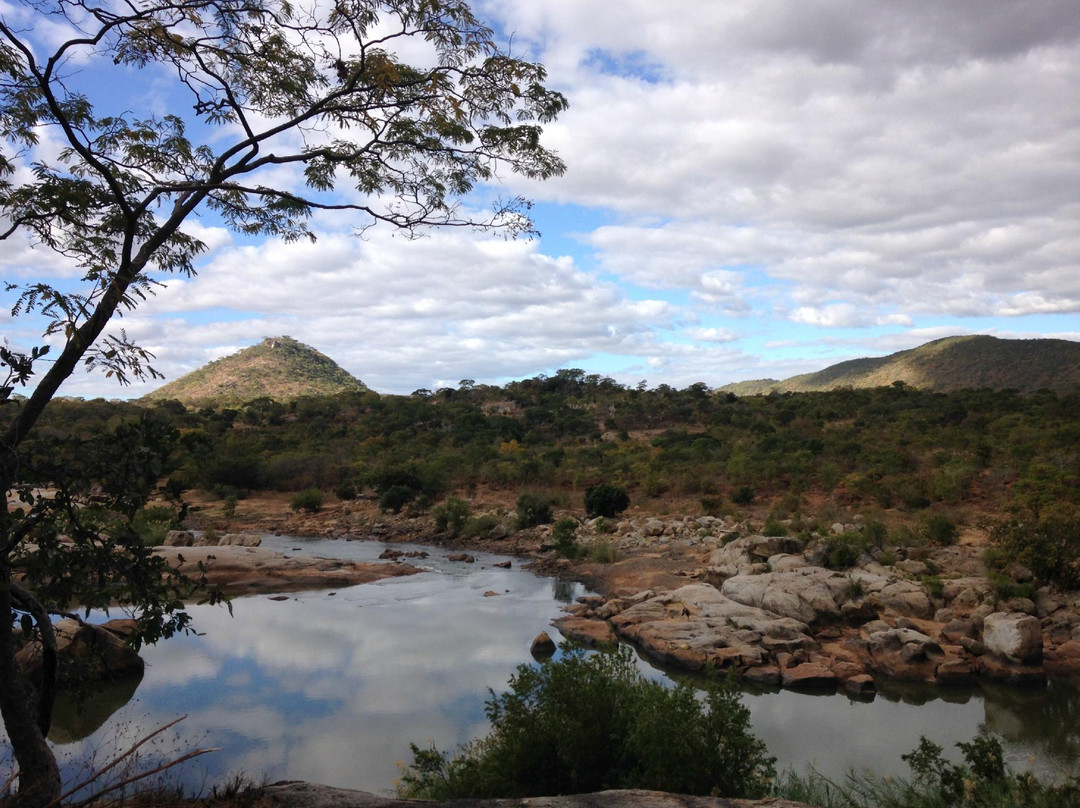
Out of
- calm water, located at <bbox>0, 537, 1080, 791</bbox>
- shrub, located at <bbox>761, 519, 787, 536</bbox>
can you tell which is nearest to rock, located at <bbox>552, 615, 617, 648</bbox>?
calm water, located at <bbox>0, 537, 1080, 791</bbox>

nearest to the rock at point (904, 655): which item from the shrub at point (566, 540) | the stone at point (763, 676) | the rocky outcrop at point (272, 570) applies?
the stone at point (763, 676)

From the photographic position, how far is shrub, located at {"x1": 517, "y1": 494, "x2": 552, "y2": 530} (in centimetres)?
2439

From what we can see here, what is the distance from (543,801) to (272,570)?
15.3 m

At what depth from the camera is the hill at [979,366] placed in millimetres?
51406

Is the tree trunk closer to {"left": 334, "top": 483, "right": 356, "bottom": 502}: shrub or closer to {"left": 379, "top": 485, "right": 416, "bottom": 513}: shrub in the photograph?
{"left": 379, "top": 485, "right": 416, "bottom": 513}: shrub

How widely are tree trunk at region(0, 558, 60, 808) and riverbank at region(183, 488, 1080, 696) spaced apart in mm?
8190

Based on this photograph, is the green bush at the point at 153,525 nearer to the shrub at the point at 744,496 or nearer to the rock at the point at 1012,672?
the shrub at the point at 744,496

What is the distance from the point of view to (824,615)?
1260 centimetres

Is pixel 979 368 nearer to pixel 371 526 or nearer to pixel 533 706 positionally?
pixel 371 526

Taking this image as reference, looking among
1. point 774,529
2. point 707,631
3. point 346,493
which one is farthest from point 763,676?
point 346,493

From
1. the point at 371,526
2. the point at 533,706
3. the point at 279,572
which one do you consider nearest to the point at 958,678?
the point at 533,706

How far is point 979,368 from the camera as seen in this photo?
191 ft

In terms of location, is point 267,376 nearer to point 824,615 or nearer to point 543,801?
point 824,615

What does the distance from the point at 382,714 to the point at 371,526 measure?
60.1 ft
